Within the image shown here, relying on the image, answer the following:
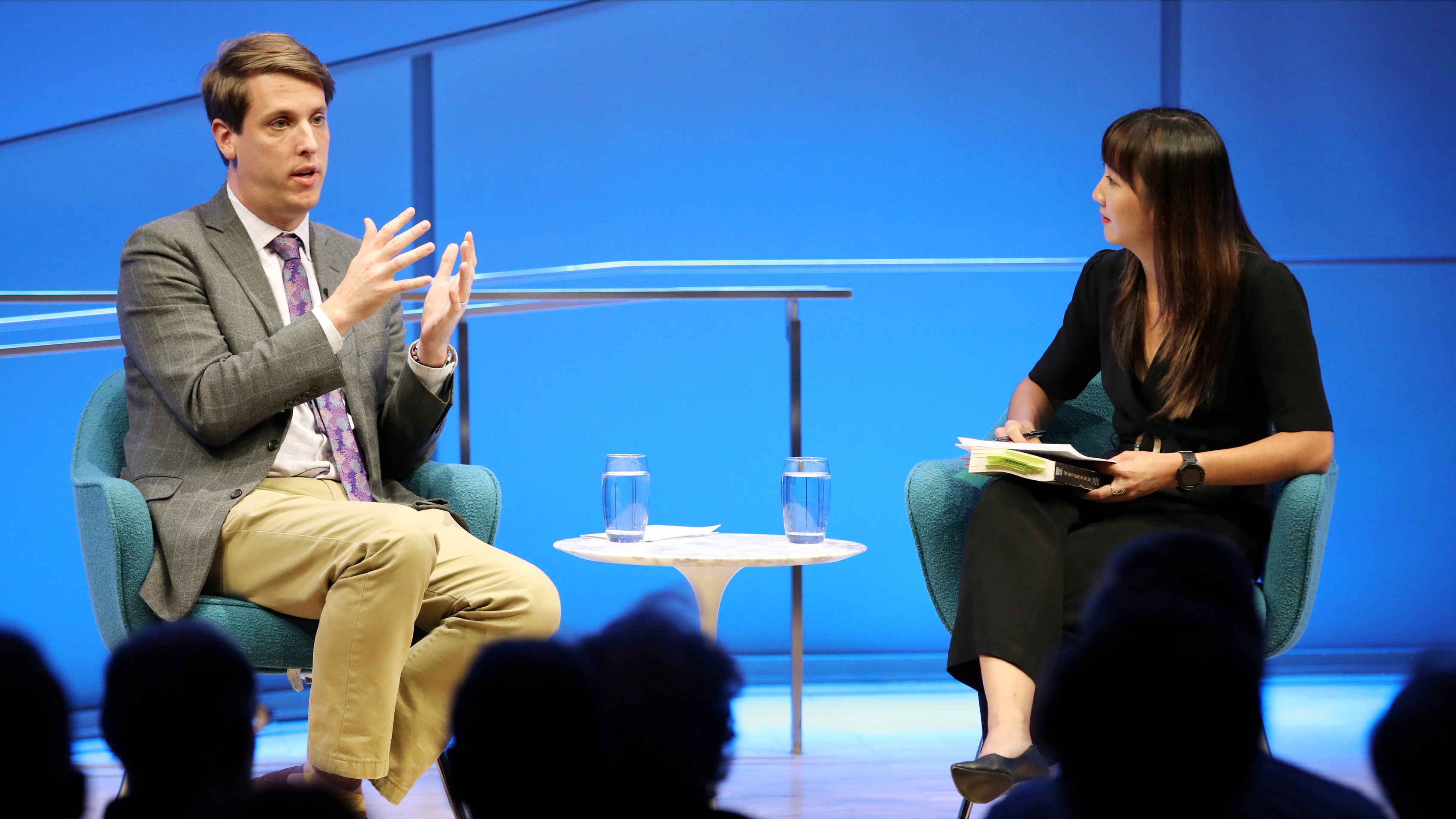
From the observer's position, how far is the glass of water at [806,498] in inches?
80.5

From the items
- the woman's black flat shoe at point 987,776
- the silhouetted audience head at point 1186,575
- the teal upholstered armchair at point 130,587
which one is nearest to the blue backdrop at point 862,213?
the teal upholstered armchair at point 130,587

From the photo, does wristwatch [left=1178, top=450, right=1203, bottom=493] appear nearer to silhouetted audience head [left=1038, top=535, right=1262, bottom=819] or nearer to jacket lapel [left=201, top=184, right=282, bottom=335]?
jacket lapel [left=201, top=184, right=282, bottom=335]

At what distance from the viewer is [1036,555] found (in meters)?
1.71

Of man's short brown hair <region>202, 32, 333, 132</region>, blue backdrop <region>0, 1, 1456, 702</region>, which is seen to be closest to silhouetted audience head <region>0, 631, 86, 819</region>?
man's short brown hair <region>202, 32, 333, 132</region>

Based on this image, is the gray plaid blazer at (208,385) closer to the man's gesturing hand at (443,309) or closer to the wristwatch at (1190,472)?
the man's gesturing hand at (443,309)

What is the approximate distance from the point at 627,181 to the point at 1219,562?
3293 mm

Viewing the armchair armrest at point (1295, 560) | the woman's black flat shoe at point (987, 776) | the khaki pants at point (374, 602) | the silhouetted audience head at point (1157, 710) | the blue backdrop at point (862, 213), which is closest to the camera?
the silhouetted audience head at point (1157, 710)

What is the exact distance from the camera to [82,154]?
3.25m

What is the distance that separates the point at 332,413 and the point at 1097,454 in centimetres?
131

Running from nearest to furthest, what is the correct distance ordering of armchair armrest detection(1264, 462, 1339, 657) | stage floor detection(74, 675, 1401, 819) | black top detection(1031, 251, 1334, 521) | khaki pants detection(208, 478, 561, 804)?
1. khaki pants detection(208, 478, 561, 804)
2. armchair armrest detection(1264, 462, 1339, 657)
3. black top detection(1031, 251, 1334, 521)
4. stage floor detection(74, 675, 1401, 819)

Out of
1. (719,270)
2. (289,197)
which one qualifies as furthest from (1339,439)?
(289,197)

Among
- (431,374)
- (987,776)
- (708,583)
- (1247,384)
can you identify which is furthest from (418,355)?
(1247,384)

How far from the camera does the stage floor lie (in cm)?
211

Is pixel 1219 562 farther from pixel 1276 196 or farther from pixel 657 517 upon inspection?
pixel 1276 196
